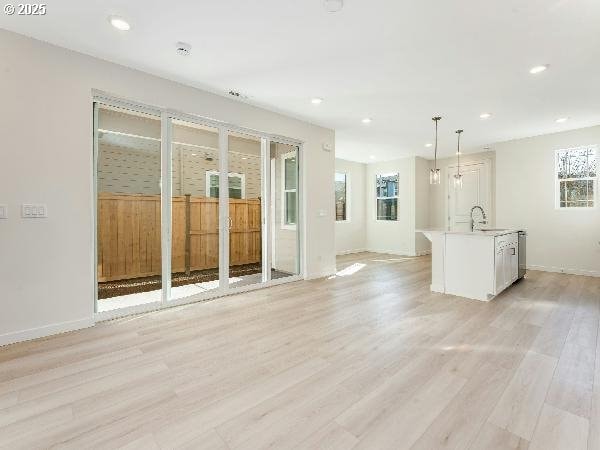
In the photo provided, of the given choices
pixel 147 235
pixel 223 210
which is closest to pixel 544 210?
pixel 223 210

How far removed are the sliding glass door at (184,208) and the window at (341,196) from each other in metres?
3.08

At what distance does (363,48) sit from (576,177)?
5589mm

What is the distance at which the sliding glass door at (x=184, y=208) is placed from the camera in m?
3.90

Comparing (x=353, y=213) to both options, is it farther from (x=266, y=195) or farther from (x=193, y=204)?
(x=193, y=204)

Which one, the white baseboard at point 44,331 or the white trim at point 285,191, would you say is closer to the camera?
the white baseboard at point 44,331

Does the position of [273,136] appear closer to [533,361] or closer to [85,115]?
[85,115]

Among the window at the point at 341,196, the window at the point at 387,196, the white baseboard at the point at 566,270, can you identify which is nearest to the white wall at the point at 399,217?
the window at the point at 387,196

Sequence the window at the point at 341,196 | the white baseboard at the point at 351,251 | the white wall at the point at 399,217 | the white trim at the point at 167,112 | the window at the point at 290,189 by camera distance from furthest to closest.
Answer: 1. the window at the point at 341,196
2. the white baseboard at the point at 351,251
3. the white wall at the point at 399,217
4. the window at the point at 290,189
5. the white trim at the point at 167,112

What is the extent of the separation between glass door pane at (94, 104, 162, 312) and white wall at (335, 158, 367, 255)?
528 centimetres

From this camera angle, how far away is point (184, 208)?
5.65 metres

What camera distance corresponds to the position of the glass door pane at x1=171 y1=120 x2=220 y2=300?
18.0 ft

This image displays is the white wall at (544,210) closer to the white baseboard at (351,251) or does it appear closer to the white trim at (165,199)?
the white baseboard at (351,251)

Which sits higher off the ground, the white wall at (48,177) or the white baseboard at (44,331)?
the white wall at (48,177)

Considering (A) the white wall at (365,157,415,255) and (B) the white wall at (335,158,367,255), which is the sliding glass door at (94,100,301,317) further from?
(A) the white wall at (365,157,415,255)
